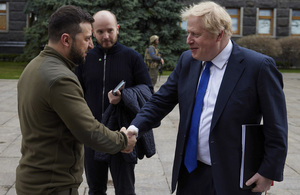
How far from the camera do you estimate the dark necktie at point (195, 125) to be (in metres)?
2.71

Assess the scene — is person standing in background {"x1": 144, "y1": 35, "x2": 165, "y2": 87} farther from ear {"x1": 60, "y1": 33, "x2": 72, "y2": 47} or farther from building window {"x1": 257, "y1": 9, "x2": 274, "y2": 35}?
building window {"x1": 257, "y1": 9, "x2": 274, "y2": 35}

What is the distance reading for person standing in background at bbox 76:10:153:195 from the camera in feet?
12.1

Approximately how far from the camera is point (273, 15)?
27.7m

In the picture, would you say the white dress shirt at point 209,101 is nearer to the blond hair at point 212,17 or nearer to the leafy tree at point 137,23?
the blond hair at point 212,17

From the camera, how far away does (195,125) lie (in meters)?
2.72

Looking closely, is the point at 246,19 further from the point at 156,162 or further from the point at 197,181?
the point at 197,181

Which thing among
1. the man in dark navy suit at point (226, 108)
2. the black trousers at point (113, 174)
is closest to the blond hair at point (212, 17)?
the man in dark navy suit at point (226, 108)

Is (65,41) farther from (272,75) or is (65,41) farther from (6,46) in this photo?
(6,46)

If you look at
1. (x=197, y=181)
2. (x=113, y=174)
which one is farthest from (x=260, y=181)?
(x=113, y=174)

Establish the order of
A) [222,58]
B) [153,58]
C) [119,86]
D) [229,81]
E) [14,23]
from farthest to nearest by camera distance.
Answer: [14,23] → [153,58] → [119,86] → [222,58] → [229,81]

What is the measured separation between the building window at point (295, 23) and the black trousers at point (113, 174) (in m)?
26.3

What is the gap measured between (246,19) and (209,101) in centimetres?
2565

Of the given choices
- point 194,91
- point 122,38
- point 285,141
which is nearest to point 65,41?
point 194,91

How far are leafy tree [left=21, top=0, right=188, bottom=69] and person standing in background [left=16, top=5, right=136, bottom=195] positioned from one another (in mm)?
17901
